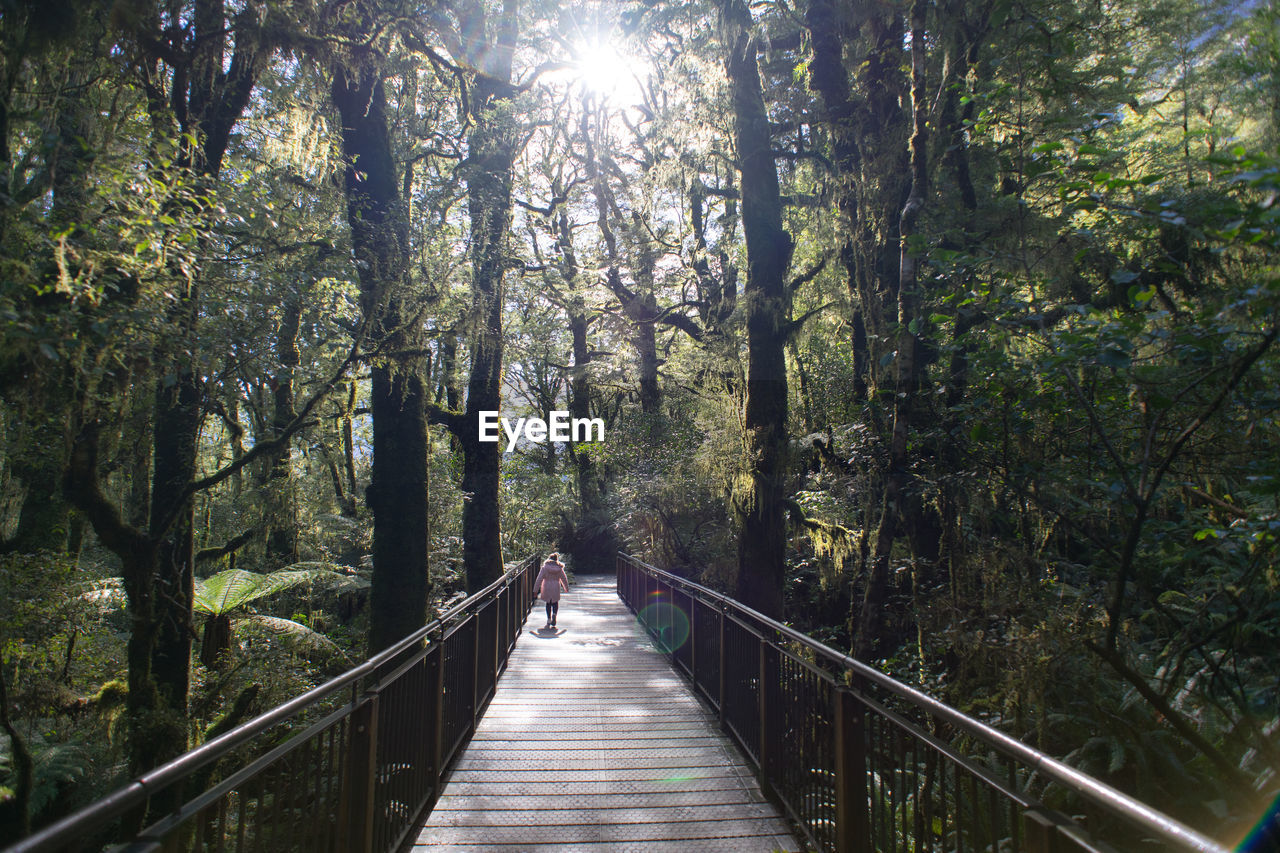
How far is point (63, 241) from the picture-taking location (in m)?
3.86

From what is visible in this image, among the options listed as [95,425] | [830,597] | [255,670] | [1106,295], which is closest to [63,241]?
[95,425]

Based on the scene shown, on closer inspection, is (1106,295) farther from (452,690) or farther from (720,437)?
(452,690)

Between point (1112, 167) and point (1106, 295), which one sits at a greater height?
point (1112, 167)

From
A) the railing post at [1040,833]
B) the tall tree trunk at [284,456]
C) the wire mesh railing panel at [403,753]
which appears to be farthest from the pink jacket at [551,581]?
the railing post at [1040,833]

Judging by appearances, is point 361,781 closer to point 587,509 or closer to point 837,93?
point 837,93

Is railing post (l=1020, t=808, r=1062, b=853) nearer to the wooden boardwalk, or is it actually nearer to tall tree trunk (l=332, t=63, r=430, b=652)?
the wooden boardwalk

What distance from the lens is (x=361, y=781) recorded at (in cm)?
305

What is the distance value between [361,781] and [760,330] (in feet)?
24.9

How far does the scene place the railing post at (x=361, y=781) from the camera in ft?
9.74

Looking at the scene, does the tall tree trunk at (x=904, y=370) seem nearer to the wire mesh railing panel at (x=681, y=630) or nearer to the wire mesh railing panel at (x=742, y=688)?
the wire mesh railing panel at (x=681, y=630)

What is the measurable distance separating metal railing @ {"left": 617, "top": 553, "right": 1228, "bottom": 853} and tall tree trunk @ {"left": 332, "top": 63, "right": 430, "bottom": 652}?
10.8 feet

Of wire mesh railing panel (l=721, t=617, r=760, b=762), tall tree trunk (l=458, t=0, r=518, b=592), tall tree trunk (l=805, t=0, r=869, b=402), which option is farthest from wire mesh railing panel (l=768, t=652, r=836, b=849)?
tall tree trunk (l=458, t=0, r=518, b=592)

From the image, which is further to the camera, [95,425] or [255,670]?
[255,670]

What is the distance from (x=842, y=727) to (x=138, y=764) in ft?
20.9
